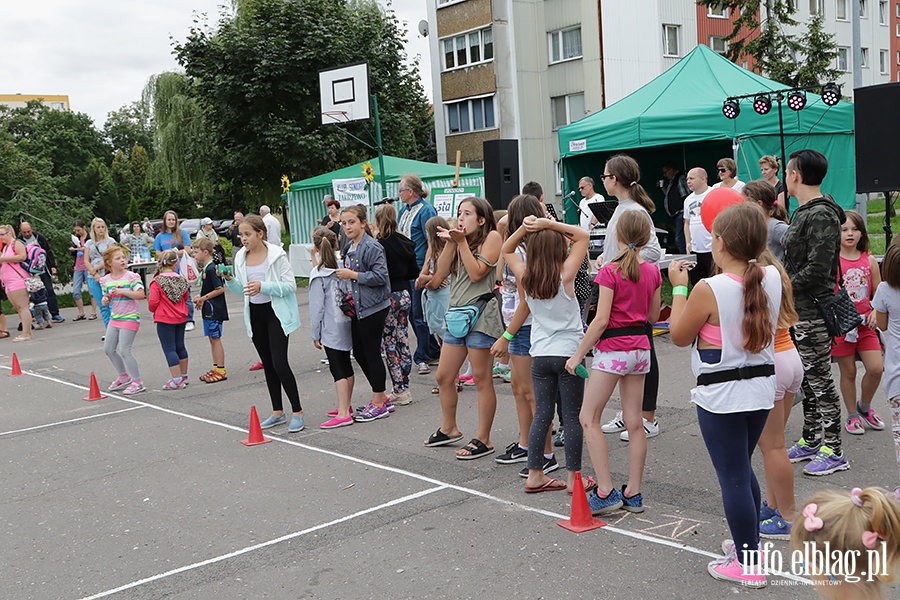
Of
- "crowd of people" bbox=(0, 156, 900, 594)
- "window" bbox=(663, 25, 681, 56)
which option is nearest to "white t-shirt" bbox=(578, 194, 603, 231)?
"crowd of people" bbox=(0, 156, 900, 594)

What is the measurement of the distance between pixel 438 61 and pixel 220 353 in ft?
104

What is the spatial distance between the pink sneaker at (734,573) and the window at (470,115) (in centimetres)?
3489

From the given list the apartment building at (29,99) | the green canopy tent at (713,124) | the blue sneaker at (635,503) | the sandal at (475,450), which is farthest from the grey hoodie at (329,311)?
the apartment building at (29,99)

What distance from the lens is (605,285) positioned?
489 centimetres

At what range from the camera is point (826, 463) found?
5453mm

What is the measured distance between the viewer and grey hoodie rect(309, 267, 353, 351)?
756 centimetres

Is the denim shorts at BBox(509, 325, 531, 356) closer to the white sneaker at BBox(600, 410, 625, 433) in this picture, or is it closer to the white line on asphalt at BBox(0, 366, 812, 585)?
the white line on asphalt at BBox(0, 366, 812, 585)

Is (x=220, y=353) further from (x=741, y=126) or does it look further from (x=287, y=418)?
(x=741, y=126)

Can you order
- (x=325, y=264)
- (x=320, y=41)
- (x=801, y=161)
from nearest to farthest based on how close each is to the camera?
(x=801, y=161) → (x=325, y=264) → (x=320, y=41)

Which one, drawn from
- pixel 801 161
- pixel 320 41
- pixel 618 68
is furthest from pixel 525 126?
pixel 801 161

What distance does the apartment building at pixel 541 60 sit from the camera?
35344 mm

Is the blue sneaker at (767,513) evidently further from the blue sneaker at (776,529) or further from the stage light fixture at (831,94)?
the stage light fixture at (831,94)

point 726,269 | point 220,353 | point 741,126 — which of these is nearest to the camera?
point 726,269

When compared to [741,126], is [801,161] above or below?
below
